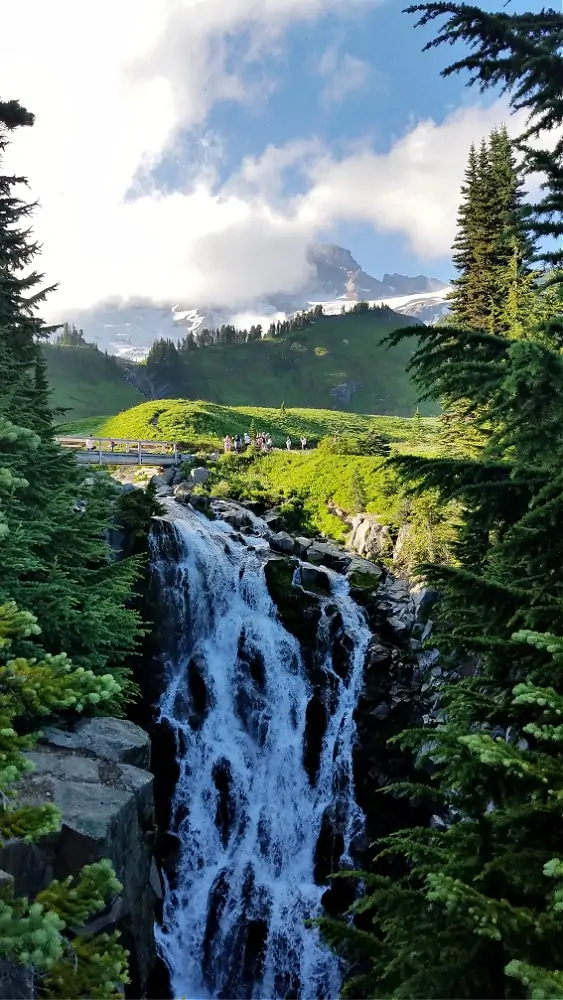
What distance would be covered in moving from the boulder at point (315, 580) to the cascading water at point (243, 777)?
0.46m

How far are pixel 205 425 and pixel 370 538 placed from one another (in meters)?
34.6

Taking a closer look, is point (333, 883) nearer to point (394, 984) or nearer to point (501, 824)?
point (394, 984)

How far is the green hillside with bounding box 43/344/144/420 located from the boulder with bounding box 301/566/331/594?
5526 inches

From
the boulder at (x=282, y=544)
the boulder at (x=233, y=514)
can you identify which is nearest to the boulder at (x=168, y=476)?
the boulder at (x=233, y=514)

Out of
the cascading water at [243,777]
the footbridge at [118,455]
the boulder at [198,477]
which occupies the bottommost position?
the cascading water at [243,777]

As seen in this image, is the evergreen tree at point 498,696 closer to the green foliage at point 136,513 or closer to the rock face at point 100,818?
the rock face at point 100,818

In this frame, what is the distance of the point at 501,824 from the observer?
5188 mm

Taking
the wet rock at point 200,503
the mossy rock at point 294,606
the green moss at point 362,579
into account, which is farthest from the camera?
the wet rock at point 200,503

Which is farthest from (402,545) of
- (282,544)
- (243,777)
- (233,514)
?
(243,777)

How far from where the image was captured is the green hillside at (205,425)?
5847cm

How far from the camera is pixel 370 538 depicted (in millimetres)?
32281

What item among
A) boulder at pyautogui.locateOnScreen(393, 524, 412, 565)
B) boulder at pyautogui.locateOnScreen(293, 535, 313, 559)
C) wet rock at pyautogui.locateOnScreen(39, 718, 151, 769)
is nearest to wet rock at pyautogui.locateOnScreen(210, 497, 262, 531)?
boulder at pyautogui.locateOnScreen(293, 535, 313, 559)

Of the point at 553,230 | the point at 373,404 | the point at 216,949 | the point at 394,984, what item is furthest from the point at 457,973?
the point at 373,404

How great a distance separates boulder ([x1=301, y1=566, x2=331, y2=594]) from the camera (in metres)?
26.3
